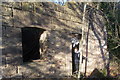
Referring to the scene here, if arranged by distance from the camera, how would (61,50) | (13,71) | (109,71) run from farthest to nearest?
(109,71) → (61,50) → (13,71)

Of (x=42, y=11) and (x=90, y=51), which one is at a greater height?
(x=42, y=11)

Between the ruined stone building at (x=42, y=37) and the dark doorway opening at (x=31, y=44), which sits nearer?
the ruined stone building at (x=42, y=37)

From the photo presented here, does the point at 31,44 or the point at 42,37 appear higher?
the point at 42,37

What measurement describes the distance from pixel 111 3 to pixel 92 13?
→ 304cm

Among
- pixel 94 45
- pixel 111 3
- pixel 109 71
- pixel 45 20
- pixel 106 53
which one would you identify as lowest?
pixel 109 71

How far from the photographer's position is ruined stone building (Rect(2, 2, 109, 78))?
10.6ft

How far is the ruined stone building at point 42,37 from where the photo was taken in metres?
3.23

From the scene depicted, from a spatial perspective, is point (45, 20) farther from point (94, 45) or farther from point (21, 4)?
point (94, 45)

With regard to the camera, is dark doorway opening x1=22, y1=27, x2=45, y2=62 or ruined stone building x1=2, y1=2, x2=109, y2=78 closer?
ruined stone building x1=2, y1=2, x2=109, y2=78

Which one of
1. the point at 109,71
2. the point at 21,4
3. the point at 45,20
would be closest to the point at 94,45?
the point at 109,71

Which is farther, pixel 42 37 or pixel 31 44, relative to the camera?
pixel 31 44

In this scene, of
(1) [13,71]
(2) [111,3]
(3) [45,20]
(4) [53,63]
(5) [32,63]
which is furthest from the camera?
(2) [111,3]

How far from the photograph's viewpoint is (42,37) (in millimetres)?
4160

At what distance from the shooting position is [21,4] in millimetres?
3396
